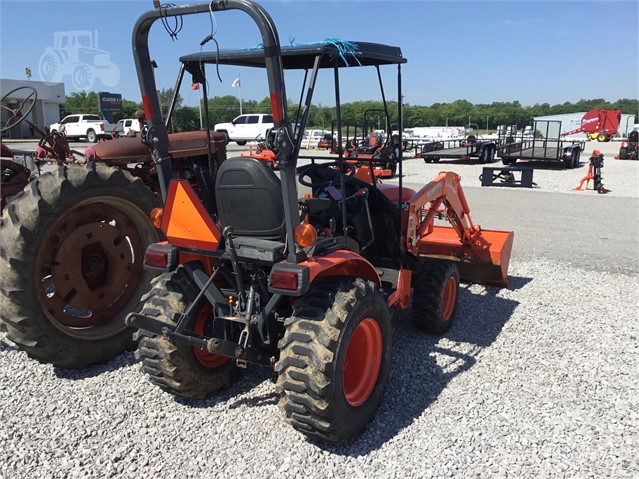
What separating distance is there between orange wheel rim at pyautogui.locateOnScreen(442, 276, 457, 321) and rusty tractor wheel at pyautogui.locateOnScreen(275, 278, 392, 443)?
177 cm

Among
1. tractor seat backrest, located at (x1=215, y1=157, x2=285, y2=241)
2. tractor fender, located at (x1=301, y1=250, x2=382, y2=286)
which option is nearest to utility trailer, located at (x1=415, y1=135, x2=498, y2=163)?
tractor fender, located at (x1=301, y1=250, x2=382, y2=286)

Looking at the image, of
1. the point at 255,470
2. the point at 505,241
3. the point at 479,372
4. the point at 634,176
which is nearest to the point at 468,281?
the point at 505,241

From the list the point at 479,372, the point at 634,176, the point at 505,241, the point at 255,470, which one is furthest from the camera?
the point at 634,176

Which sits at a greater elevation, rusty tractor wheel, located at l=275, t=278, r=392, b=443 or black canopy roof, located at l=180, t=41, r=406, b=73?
black canopy roof, located at l=180, t=41, r=406, b=73

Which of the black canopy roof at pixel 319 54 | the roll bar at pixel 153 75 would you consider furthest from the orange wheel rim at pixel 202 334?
the black canopy roof at pixel 319 54

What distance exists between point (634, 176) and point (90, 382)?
768 inches

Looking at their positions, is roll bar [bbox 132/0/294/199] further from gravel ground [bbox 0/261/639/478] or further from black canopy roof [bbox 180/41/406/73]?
gravel ground [bbox 0/261/639/478]

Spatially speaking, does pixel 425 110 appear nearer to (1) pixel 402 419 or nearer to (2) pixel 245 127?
(2) pixel 245 127

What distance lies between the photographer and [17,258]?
380cm

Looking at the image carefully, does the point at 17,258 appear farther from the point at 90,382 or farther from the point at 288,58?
the point at 288,58

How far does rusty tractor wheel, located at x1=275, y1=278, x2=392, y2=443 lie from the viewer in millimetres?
2918

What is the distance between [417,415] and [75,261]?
2.90 metres

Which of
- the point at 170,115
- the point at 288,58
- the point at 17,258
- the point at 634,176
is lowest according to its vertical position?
the point at 634,176

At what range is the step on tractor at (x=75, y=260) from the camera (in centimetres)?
383
